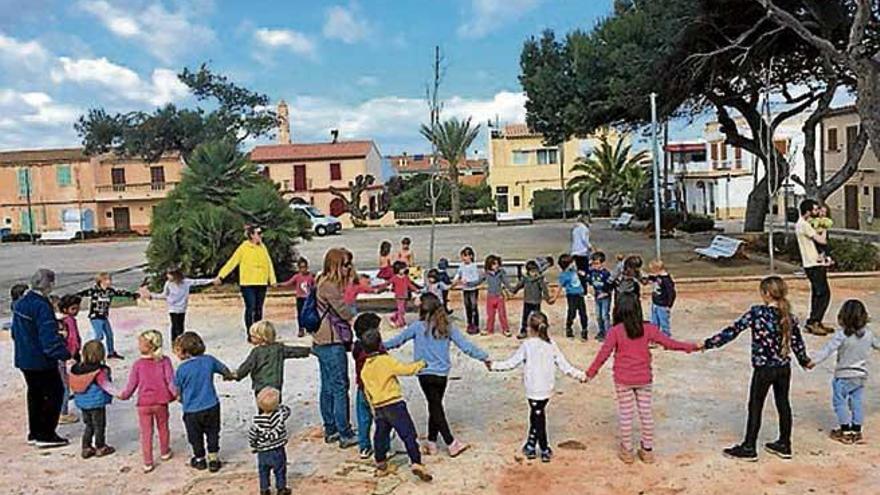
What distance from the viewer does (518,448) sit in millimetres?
6371

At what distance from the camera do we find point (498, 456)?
20.4 feet

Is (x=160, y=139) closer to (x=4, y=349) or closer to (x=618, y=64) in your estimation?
(x=618, y=64)

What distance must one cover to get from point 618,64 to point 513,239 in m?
10.7

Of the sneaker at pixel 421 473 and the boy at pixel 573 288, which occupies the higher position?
the boy at pixel 573 288

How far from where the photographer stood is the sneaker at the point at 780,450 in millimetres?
5957

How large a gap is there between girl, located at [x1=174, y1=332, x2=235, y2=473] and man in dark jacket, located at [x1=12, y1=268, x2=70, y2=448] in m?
1.33

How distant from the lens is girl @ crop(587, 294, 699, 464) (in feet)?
19.5

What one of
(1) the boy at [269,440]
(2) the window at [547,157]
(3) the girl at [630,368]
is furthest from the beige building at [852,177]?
(1) the boy at [269,440]

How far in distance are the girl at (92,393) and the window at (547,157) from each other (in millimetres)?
49338

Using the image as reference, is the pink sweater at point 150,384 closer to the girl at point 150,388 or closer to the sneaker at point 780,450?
the girl at point 150,388

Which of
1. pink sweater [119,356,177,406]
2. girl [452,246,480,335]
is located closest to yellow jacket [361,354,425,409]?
pink sweater [119,356,177,406]

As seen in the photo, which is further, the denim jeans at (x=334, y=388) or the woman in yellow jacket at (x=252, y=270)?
the woman in yellow jacket at (x=252, y=270)

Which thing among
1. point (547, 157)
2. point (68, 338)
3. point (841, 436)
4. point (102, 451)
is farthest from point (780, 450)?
point (547, 157)

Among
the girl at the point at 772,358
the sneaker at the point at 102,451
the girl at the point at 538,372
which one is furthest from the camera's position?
the sneaker at the point at 102,451
